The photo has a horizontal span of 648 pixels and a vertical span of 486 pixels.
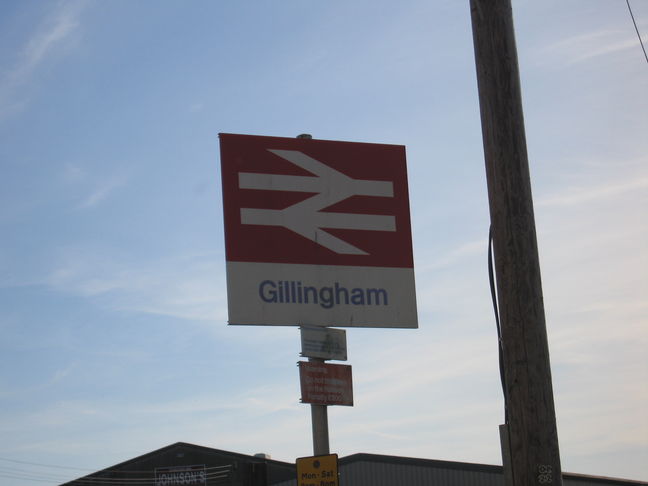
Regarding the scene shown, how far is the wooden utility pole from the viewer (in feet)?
21.2

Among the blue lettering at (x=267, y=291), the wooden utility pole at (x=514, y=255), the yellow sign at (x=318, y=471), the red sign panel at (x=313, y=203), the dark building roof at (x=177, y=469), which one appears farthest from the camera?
the dark building roof at (x=177, y=469)

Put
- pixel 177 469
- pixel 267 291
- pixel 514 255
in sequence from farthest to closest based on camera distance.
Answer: pixel 177 469 → pixel 267 291 → pixel 514 255

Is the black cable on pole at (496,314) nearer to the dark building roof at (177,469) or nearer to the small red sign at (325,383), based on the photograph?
the small red sign at (325,383)

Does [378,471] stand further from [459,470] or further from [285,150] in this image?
[285,150]

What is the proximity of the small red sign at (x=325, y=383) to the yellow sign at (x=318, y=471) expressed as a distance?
729 millimetres

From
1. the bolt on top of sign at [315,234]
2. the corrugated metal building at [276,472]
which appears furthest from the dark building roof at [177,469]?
the bolt on top of sign at [315,234]

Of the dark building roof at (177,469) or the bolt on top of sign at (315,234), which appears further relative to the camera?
the dark building roof at (177,469)

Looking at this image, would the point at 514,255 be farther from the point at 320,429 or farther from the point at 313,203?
the point at 313,203

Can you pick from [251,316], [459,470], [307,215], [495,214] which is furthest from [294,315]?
[459,470]

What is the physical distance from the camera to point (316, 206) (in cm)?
1020

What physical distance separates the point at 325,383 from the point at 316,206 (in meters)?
1.89

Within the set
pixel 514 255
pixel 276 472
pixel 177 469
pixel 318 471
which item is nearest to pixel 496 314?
pixel 514 255

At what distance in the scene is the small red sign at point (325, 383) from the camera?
9.35m

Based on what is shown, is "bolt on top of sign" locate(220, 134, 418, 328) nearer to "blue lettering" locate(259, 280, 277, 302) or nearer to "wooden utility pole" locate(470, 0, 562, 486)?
"blue lettering" locate(259, 280, 277, 302)
